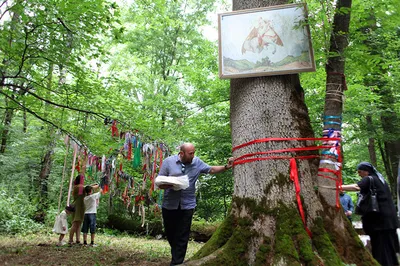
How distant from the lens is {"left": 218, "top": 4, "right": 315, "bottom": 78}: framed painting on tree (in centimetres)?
384

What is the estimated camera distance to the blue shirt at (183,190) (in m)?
4.16

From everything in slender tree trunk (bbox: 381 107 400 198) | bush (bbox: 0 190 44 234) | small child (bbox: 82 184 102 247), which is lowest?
bush (bbox: 0 190 44 234)

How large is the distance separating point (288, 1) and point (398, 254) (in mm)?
3804

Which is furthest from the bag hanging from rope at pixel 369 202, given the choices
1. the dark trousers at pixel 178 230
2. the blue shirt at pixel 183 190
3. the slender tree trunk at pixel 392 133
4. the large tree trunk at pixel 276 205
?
the slender tree trunk at pixel 392 133

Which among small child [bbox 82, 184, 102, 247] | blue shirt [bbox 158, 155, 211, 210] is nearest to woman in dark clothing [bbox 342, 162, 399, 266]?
blue shirt [bbox 158, 155, 211, 210]

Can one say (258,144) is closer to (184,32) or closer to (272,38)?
(272,38)

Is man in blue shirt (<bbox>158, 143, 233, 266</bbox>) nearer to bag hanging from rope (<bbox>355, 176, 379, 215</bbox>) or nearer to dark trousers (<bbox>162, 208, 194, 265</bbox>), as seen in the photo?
dark trousers (<bbox>162, 208, 194, 265</bbox>)

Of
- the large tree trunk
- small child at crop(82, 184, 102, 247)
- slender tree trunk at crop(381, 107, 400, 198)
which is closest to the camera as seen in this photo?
the large tree trunk

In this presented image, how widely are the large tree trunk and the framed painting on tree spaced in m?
0.18

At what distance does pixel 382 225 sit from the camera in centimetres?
427

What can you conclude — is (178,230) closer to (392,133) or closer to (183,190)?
(183,190)

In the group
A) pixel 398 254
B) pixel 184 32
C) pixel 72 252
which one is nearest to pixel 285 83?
pixel 398 254

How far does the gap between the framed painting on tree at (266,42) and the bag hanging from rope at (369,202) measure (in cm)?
187

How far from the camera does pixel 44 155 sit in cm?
1305
